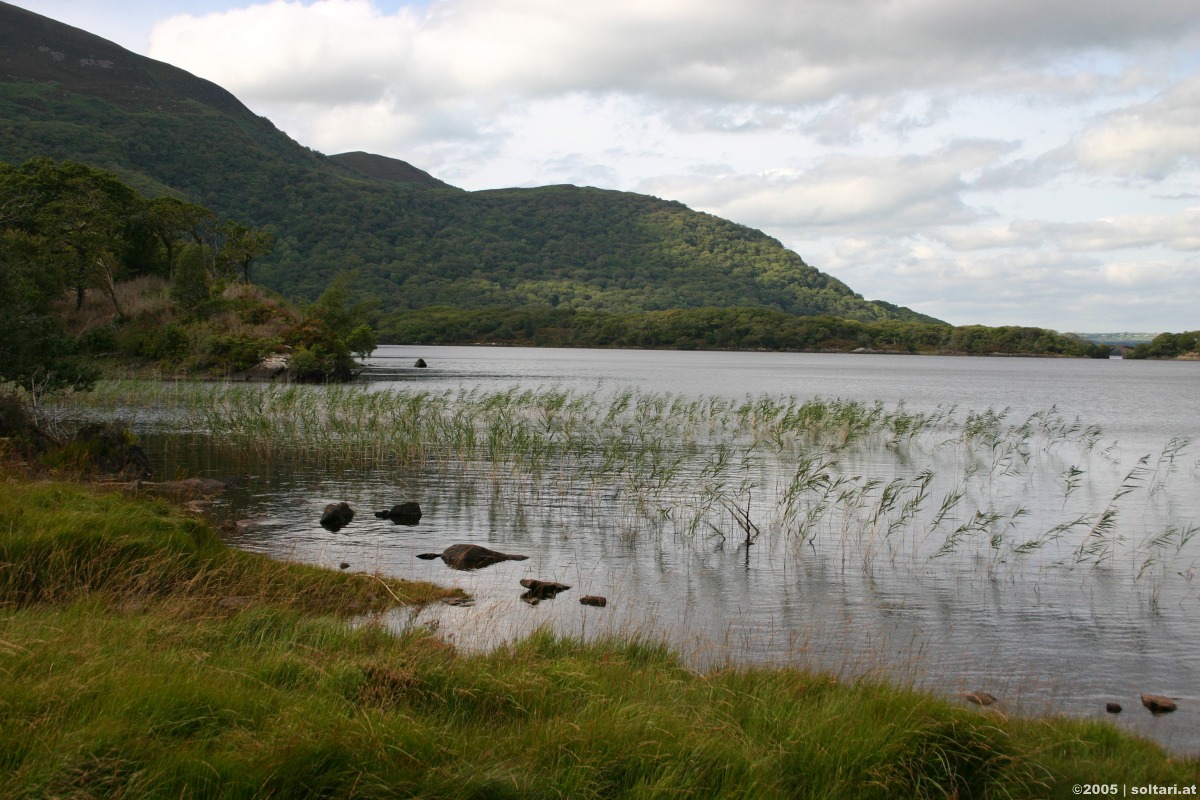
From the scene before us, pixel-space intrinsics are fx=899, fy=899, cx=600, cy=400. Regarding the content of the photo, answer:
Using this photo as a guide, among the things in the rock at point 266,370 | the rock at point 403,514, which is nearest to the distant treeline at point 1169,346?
the rock at point 266,370

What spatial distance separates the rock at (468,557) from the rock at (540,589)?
1.56m

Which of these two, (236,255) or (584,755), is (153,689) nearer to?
(584,755)

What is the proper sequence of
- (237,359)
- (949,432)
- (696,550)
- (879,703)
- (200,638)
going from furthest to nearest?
1. (237,359)
2. (949,432)
3. (696,550)
4. (200,638)
5. (879,703)

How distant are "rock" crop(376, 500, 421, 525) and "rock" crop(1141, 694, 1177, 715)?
44.3 feet

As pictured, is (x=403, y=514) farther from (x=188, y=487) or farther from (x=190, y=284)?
(x=190, y=284)

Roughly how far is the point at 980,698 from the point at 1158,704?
211 centimetres

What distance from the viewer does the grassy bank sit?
5629 mm

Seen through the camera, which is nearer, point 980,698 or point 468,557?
point 980,698

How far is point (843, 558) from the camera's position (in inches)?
658

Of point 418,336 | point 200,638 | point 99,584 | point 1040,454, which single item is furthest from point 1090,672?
point 418,336

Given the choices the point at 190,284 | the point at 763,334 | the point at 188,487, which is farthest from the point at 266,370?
the point at 763,334

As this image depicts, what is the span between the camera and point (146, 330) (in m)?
54.1

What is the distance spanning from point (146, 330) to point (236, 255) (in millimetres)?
18791

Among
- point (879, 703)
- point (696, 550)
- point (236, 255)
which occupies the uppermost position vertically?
point (236, 255)
